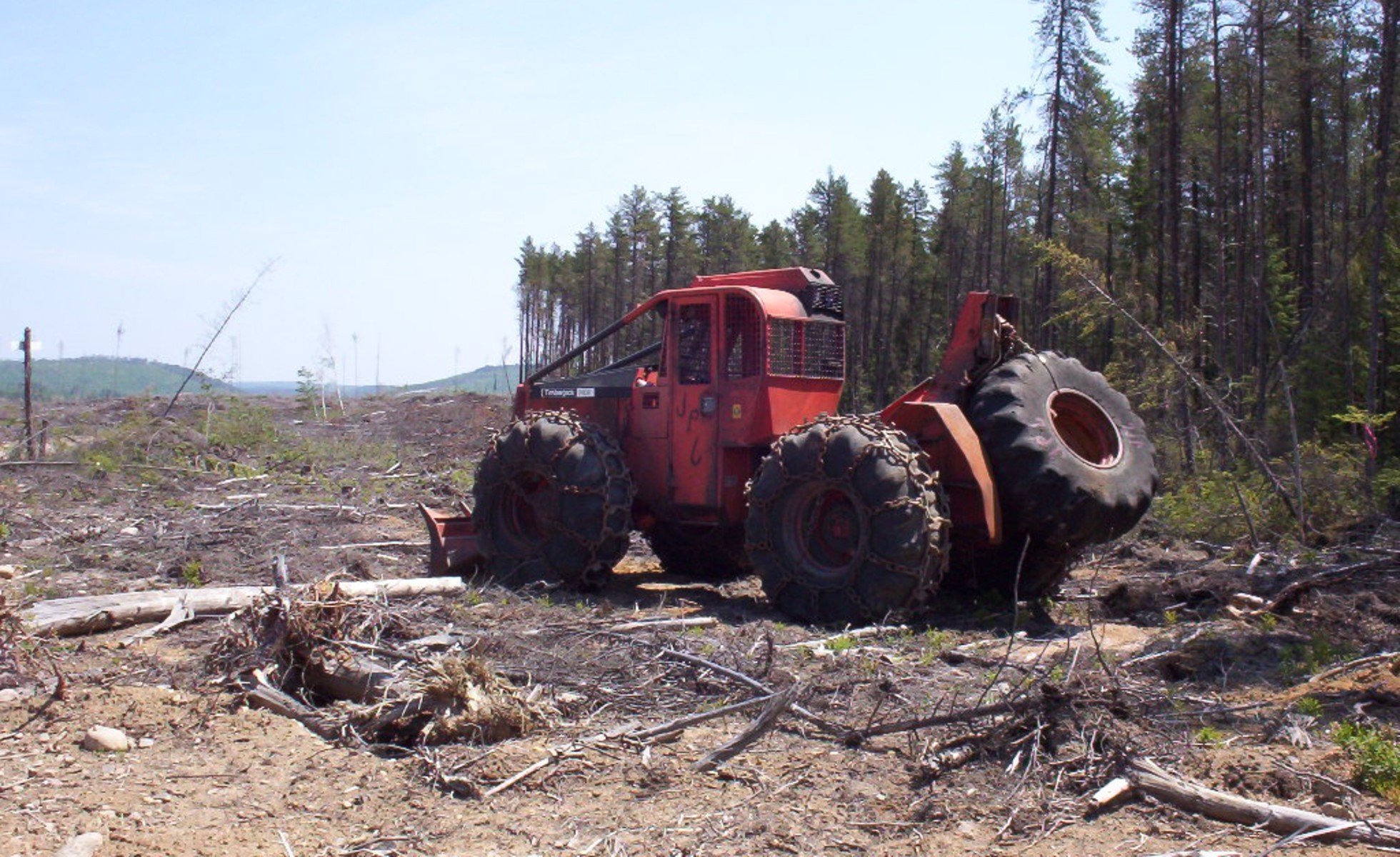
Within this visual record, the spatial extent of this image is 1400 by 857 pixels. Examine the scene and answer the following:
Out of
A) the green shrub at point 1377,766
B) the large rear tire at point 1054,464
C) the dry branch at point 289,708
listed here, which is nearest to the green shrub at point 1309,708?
the green shrub at point 1377,766

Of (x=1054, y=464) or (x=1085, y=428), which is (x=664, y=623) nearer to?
(x=1054, y=464)

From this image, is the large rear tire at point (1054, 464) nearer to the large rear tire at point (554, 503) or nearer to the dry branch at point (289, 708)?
the large rear tire at point (554, 503)

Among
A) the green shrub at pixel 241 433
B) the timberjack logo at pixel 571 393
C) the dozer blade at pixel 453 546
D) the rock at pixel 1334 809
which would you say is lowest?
the rock at pixel 1334 809

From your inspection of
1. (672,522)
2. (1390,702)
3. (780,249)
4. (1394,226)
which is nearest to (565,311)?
(780,249)

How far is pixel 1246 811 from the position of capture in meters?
5.01

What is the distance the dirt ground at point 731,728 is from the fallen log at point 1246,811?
7cm

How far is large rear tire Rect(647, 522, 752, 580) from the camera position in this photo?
476 inches

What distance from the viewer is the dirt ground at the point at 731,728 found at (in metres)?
5.14

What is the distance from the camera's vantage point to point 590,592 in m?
11.1

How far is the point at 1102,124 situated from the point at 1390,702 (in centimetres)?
3380

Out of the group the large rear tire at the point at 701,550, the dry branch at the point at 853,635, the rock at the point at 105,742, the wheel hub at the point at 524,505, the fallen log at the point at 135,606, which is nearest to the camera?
the rock at the point at 105,742

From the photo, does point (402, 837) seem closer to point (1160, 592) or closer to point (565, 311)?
point (1160, 592)

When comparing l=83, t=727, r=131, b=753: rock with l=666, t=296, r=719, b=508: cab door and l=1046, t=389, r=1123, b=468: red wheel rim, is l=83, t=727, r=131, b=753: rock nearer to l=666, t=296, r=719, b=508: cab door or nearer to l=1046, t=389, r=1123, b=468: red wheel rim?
l=666, t=296, r=719, b=508: cab door

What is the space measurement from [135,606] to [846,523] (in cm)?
531
